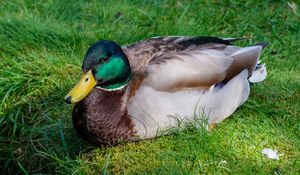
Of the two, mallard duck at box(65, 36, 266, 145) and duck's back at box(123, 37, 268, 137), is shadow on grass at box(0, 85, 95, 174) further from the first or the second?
duck's back at box(123, 37, 268, 137)

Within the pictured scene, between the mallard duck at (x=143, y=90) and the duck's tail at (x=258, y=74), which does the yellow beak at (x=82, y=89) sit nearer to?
the mallard duck at (x=143, y=90)

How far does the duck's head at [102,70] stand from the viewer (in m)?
3.68

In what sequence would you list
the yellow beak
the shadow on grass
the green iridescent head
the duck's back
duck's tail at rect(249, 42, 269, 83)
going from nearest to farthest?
the yellow beak, the green iridescent head, the duck's back, the shadow on grass, duck's tail at rect(249, 42, 269, 83)

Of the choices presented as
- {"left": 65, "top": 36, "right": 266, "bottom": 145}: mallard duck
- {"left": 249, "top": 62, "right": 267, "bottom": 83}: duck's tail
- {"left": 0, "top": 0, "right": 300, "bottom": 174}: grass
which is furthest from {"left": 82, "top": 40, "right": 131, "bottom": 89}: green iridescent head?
{"left": 249, "top": 62, "right": 267, "bottom": 83}: duck's tail

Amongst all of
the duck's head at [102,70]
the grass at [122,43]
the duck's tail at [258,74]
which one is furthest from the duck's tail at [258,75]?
the duck's head at [102,70]

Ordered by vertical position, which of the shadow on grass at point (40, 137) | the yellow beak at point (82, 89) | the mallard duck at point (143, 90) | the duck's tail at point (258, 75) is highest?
the yellow beak at point (82, 89)

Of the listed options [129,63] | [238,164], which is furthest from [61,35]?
[238,164]

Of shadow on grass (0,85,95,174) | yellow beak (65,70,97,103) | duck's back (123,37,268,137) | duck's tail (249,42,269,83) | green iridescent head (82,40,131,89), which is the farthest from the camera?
duck's tail (249,42,269,83)

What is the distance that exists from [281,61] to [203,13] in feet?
3.32

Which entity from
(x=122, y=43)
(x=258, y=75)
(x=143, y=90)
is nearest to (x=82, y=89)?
(x=143, y=90)

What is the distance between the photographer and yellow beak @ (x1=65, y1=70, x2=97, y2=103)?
143 inches

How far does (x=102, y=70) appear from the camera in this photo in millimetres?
3779

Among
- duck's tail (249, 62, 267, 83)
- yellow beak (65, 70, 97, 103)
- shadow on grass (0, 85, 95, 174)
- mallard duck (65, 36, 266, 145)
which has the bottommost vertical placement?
shadow on grass (0, 85, 95, 174)

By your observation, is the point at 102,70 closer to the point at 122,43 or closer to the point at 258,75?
the point at 258,75
